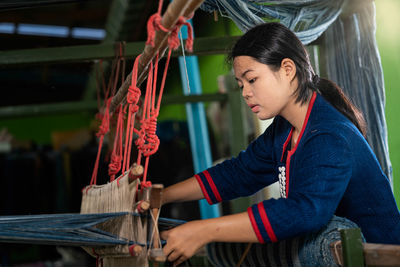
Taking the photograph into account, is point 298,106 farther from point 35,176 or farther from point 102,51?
point 35,176

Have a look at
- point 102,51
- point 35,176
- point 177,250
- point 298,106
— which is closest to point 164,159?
point 35,176

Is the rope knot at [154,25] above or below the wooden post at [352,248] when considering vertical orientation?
above

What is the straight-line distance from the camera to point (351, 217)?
1.30 m

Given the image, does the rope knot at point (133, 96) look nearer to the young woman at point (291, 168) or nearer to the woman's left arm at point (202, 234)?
the young woman at point (291, 168)

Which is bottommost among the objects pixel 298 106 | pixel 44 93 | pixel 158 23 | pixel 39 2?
pixel 298 106

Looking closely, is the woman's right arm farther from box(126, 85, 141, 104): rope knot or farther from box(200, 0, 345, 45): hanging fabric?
box(200, 0, 345, 45): hanging fabric

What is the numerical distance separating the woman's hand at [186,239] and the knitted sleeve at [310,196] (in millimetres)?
116

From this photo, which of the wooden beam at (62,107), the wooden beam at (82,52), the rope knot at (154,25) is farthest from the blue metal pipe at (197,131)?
the rope knot at (154,25)

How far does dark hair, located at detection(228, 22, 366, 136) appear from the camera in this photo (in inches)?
50.8

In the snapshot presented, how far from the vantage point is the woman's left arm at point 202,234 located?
3.33 ft

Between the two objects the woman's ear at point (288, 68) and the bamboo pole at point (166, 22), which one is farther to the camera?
the woman's ear at point (288, 68)

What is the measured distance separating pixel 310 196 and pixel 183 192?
0.57m

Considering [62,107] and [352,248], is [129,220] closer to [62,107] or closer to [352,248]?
[352,248]

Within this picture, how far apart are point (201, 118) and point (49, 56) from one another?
1209 millimetres
